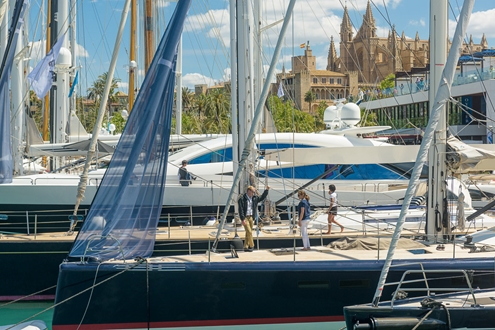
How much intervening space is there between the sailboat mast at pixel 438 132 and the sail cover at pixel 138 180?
4697 mm

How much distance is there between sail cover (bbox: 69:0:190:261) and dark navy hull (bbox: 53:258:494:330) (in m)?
0.42

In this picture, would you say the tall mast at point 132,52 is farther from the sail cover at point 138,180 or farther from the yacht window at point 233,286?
the yacht window at point 233,286

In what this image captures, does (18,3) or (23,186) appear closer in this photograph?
(18,3)

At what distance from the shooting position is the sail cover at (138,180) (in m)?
12.6

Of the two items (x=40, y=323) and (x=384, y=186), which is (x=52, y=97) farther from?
(x=40, y=323)

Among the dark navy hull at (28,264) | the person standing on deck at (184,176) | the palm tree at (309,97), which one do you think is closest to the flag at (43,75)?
the person standing on deck at (184,176)

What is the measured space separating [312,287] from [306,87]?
387ft

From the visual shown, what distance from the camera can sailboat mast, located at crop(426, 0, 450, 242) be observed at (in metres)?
13.6

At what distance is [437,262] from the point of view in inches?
495

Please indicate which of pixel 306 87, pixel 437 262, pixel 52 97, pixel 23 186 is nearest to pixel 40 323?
pixel 437 262

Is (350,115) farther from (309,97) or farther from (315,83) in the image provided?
(315,83)

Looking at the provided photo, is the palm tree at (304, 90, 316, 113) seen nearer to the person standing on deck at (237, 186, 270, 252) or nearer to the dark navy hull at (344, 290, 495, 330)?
the person standing on deck at (237, 186, 270, 252)

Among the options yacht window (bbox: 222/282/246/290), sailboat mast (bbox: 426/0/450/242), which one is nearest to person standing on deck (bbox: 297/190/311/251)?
yacht window (bbox: 222/282/246/290)

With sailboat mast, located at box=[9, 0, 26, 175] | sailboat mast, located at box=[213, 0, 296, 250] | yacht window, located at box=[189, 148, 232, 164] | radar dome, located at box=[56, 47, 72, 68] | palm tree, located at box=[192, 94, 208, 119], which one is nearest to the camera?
sailboat mast, located at box=[213, 0, 296, 250]
